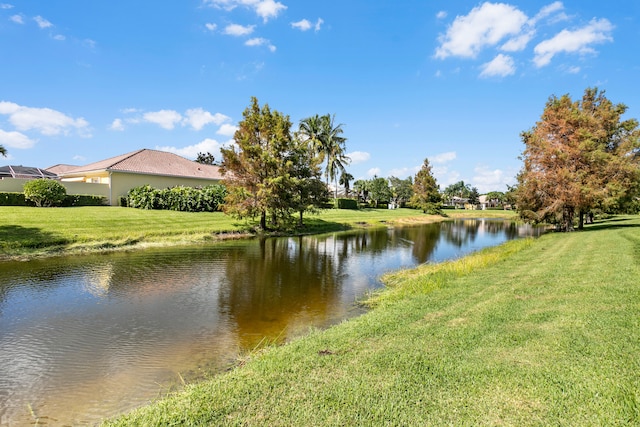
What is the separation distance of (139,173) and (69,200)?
21.8 feet

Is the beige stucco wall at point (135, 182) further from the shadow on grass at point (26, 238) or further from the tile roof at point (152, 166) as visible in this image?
the shadow on grass at point (26, 238)

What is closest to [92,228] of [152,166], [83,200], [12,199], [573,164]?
[12,199]

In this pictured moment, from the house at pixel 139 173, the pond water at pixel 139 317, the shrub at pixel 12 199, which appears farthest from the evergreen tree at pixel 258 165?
the shrub at pixel 12 199

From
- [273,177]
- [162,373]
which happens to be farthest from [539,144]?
[162,373]

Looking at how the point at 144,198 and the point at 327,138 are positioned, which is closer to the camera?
the point at 144,198

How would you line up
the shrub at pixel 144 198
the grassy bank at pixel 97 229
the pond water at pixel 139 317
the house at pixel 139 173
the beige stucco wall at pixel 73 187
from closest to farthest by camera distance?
the pond water at pixel 139 317, the grassy bank at pixel 97 229, the beige stucco wall at pixel 73 187, the shrub at pixel 144 198, the house at pixel 139 173

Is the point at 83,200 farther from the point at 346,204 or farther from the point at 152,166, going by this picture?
the point at 346,204

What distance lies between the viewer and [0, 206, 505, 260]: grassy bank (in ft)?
56.1

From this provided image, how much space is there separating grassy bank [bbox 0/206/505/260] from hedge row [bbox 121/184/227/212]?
249cm

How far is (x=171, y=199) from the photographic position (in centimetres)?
3178

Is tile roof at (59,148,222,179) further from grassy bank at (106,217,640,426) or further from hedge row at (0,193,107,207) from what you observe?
grassy bank at (106,217,640,426)

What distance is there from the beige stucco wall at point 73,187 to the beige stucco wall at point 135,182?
74cm

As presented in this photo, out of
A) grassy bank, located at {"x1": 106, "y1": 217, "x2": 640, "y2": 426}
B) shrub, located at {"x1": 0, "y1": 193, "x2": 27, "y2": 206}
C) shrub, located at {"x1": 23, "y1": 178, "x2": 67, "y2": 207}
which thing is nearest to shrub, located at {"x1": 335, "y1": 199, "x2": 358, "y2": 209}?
shrub, located at {"x1": 23, "y1": 178, "x2": 67, "y2": 207}

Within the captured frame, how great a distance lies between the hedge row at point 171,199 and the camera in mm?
31125
